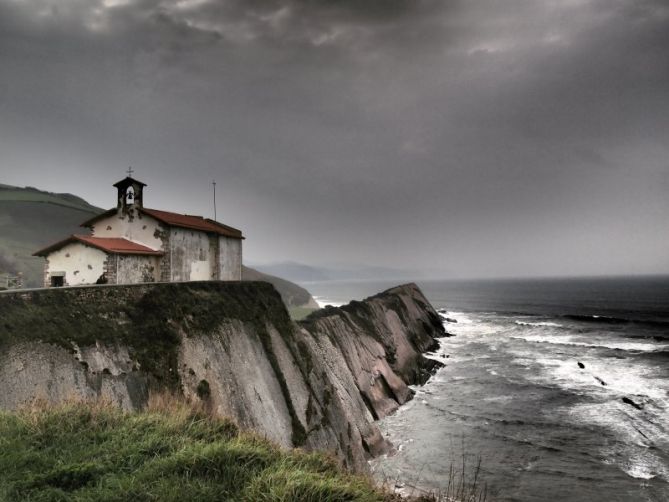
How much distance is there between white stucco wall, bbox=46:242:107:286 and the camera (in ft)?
67.7

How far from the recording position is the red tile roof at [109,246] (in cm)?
2055

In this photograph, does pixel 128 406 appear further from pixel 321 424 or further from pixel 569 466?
pixel 569 466

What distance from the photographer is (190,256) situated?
2628cm

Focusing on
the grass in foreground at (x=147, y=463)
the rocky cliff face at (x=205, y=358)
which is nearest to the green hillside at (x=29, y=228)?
the rocky cliff face at (x=205, y=358)

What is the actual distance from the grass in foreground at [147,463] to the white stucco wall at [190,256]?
16.4 meters

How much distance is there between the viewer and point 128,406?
1327 cm

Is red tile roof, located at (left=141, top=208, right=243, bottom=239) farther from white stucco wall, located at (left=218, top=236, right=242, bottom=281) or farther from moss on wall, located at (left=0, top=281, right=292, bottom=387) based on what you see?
moss on wall, located at (left=0, top=281, right=292, bottom=387)

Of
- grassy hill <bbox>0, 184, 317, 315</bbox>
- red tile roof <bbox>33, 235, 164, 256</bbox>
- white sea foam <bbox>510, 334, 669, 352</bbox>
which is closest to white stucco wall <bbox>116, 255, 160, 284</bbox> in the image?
red tile roof <bbox>33, 235, 164, 256</bbox>

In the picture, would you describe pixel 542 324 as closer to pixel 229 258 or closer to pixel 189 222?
pixel 229 258

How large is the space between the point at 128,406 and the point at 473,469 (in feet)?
63.7

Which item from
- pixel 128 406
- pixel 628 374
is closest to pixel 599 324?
pixel 628 374

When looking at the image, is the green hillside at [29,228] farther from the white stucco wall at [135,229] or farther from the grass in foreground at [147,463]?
the grass in foreground at [147,463]

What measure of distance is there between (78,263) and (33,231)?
11650 centimetres

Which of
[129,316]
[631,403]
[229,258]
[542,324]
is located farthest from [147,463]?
[542,324]
